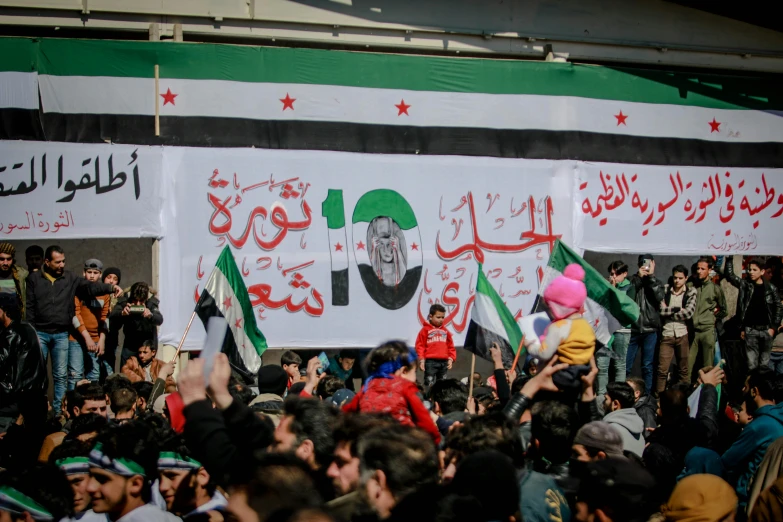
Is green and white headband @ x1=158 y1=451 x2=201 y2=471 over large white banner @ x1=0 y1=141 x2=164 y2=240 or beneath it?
beneath

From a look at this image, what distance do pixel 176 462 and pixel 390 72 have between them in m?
7.60

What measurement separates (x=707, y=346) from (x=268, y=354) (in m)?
5.43

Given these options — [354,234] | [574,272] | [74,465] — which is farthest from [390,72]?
[74,465]

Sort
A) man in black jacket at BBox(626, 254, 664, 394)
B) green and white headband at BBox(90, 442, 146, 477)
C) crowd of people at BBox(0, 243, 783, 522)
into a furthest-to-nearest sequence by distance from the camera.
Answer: man in black jacket at BBox(626, 254, 664, 394) < green and white headband at BBox(90, 442, 146, 477) < crowd of people at BBox(0, 243, 783, 522)

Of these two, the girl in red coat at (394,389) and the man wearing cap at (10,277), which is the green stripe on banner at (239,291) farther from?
the girl in red coat at (394,389)

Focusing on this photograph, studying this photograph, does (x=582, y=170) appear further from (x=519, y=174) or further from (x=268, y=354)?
(x=268, y=354)

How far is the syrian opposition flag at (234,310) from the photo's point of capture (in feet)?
24.8

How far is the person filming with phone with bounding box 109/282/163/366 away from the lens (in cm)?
941

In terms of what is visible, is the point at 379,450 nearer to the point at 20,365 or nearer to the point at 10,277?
the point at 20,365

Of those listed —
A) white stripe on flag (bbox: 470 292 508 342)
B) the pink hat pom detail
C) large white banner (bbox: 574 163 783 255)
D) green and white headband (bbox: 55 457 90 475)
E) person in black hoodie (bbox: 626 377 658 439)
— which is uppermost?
large white banner (bbox: 574 163 783 255)

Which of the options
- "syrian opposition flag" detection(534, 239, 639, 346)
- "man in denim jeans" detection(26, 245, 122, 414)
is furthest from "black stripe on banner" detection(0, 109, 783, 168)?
"syrian opposition flag" detection(534, 239, 639, 346)

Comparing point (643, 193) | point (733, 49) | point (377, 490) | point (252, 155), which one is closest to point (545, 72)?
point (643, 193)

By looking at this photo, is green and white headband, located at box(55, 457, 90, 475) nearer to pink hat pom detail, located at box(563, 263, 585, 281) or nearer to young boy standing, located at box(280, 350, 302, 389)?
pink hat pom detail, located at box(563, 263, 585, 281)

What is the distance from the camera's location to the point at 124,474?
391 cm
